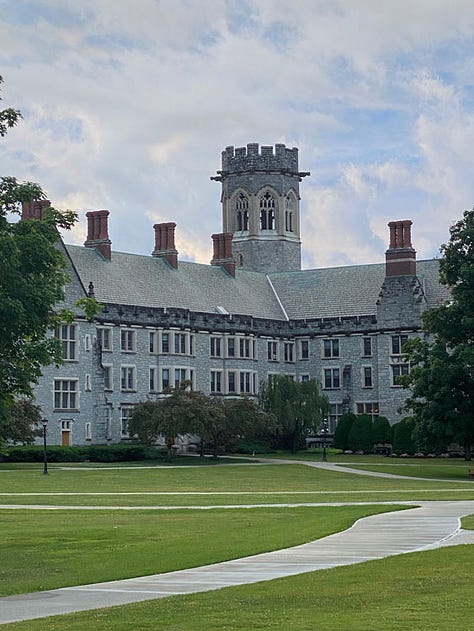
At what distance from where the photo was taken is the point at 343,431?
93375mm

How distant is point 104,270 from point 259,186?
41129mm

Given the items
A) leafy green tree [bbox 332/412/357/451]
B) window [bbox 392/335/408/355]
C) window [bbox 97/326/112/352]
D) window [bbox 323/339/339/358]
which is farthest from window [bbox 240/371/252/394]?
window [bbox 97/326/112/352]

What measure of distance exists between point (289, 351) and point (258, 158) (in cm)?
3267

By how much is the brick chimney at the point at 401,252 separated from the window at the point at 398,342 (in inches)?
181

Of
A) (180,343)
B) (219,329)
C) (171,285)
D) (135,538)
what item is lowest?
(135,538)

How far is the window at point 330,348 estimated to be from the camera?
324 ft

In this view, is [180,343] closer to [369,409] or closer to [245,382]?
[245,382]

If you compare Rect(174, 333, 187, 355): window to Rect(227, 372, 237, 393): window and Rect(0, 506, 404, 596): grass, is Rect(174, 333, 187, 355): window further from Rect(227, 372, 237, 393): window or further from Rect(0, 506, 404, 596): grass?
Rect(0, 506, 404, 596): grass

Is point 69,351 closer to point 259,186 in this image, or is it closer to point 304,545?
point 259,186

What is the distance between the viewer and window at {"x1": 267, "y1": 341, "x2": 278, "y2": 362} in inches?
3868

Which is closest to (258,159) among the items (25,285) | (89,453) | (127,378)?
(127,378)

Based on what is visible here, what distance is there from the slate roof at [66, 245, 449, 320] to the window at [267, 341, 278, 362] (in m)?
2.56

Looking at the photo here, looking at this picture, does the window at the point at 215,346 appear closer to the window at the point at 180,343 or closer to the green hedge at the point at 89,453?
the window at the point at 180,343

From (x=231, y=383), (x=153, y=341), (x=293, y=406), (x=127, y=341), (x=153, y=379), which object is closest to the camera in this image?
(x=127, y=341)
